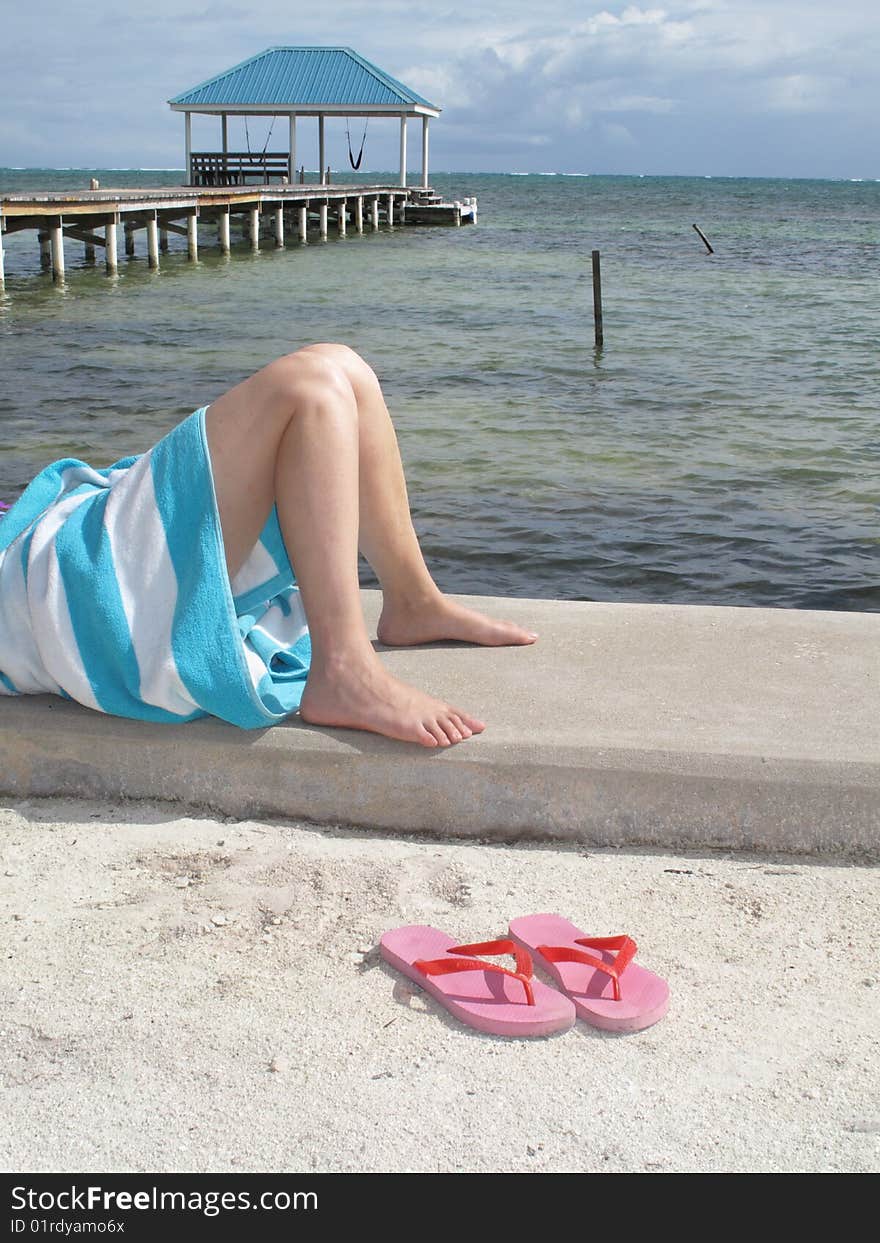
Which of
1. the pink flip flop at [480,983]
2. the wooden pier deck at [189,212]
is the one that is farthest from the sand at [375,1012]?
the wooden pier deck at [189,212]

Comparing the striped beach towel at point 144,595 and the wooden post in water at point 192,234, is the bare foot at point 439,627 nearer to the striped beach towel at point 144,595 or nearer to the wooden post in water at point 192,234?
Answer: the striped beach towel at point 144,595

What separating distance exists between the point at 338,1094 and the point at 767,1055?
0.61m

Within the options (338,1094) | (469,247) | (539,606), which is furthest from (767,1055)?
(469,247)

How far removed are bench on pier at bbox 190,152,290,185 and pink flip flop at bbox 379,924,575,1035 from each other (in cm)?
3694

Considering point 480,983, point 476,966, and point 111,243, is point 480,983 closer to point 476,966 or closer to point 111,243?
point 476,966

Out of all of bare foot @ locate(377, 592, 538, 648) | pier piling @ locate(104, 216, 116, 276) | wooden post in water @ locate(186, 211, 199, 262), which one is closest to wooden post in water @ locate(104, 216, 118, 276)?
pier piling @ locate(104, 216, 116, 276)

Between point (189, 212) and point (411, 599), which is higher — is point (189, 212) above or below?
above

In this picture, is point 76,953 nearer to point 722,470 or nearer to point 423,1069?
point 423,1069

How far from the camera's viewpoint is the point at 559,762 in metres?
2.30

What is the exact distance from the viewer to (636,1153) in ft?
5.12

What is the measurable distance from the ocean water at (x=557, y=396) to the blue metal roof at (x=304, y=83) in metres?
12.8

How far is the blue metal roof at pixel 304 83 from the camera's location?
35.3 m

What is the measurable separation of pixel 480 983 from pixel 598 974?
0.18 m

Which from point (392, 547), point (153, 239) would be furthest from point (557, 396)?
point (153, 239)
